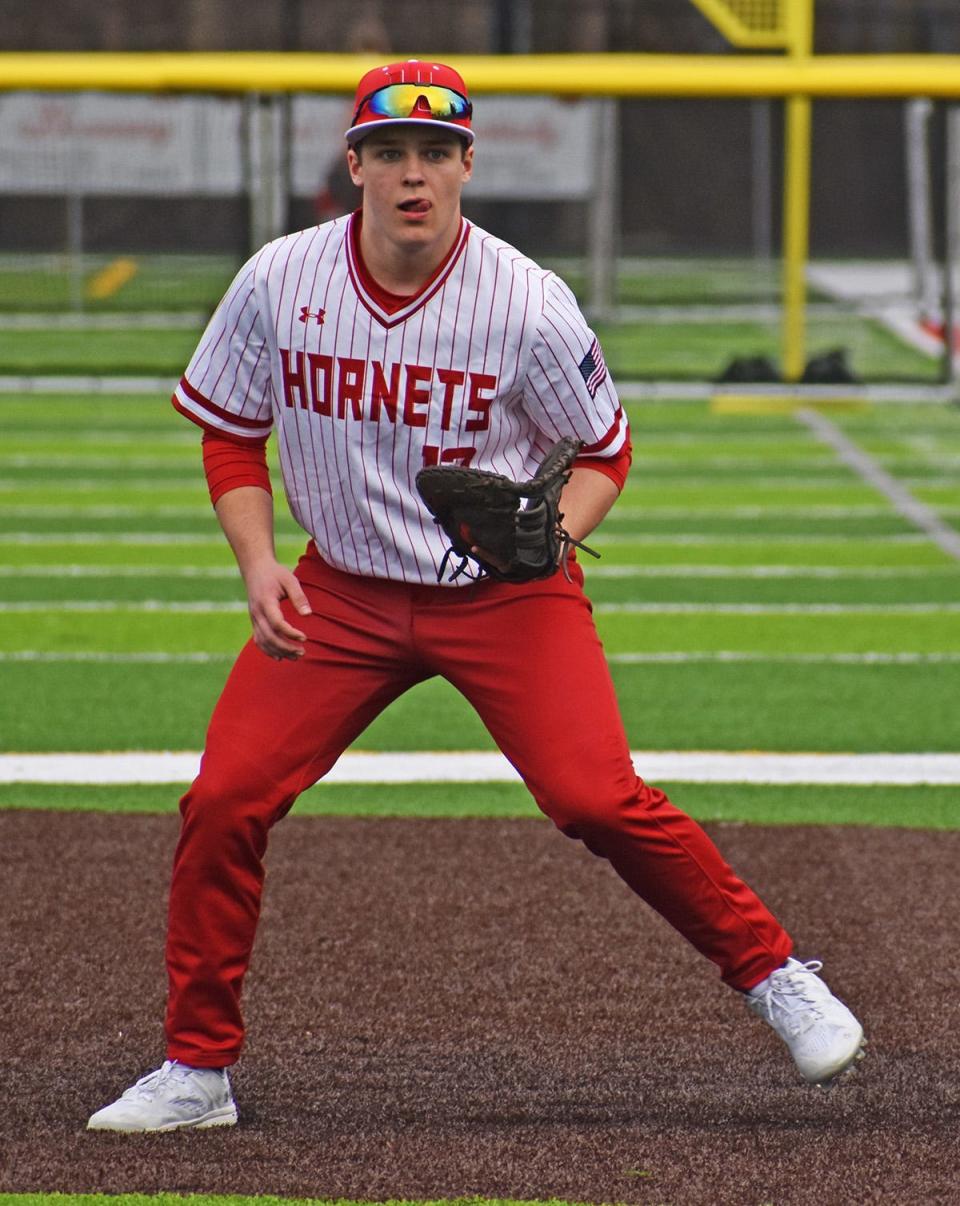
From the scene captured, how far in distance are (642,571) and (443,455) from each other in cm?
676

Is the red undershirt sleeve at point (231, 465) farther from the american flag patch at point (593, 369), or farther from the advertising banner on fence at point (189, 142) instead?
the advertising banner on fence at point (189, 142)

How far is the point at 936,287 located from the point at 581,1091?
17541 millimetres

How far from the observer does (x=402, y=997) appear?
4.82 metres

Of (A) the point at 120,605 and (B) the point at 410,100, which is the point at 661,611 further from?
(B) the point at 410,100

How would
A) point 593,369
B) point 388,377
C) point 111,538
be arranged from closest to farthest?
point 388,377 → point 593,369 → point 111,538

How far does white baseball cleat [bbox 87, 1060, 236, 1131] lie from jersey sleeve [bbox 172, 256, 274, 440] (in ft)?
4.32

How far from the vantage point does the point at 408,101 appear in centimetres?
Answer: 384

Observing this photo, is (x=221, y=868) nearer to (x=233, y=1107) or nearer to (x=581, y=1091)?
(x=233, y=1107)

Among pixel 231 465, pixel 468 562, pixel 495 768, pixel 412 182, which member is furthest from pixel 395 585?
pixel 495 768

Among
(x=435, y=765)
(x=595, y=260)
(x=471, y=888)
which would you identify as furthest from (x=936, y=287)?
(x=471, y=888)

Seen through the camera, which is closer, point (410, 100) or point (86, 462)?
point (410, 100)

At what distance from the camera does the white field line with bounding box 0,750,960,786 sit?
6805mm

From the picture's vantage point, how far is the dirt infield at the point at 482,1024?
380 cm

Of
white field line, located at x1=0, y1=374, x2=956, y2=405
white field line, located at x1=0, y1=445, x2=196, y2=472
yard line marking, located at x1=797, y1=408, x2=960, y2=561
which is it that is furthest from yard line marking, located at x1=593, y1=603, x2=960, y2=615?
white field line, located at x1=0, y1=374, x2=956, y2=405
